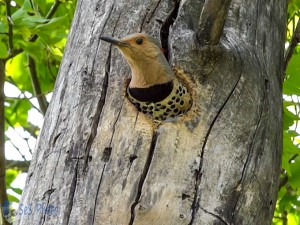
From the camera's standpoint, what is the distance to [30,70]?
449cm

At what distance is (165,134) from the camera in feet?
8.30

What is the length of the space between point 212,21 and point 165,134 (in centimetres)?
46

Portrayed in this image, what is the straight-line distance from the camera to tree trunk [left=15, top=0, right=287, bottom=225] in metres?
2.39

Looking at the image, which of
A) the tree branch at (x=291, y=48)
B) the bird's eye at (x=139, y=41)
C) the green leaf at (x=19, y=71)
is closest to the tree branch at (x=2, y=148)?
the green leaf at (x=19, y=71)

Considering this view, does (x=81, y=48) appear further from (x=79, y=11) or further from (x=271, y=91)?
(x=271, y=91)

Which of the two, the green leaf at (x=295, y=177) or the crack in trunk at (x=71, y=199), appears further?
the green leaf at (x=295, y=177)

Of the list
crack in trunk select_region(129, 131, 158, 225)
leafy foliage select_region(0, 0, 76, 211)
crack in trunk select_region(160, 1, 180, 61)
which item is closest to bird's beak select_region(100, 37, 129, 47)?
crack in trunk select_region(160, 1, 180, 61)

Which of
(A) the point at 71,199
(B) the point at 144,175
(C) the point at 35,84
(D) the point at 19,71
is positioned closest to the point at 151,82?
(B) the point at 144,175

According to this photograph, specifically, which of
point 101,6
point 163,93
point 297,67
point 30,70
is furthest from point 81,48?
point 30,70

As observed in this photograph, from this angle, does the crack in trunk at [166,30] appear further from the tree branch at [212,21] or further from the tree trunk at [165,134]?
the tree branch at [212,21]

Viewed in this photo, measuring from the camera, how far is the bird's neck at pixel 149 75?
269 centimetres

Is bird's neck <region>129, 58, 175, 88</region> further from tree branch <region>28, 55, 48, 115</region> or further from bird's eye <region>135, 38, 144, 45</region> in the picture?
tree branch <region>28, 55, 48, 115</region>

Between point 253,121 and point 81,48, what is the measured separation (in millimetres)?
779

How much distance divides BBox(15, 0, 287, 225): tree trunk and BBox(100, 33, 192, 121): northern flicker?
0.16 feet
